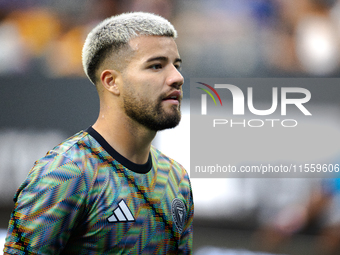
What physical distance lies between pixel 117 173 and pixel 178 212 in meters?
0.36

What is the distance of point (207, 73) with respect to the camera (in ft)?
10.2

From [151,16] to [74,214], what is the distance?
879mm

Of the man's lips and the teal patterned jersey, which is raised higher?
the man's lips

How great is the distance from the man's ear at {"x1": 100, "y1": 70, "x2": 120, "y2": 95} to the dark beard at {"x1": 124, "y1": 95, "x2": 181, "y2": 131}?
71 millimetres

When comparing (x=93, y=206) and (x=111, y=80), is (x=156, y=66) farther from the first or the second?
(x=93, y=206)

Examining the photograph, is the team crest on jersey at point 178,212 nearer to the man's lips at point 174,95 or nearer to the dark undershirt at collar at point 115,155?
the dark undershirt at collar at point 115,155

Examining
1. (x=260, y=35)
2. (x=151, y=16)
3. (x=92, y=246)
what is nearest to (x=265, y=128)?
(x=260, y=35)

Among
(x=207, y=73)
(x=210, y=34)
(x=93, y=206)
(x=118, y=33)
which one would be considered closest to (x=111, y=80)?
(x=118, y=33)

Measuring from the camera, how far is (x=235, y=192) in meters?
3.01

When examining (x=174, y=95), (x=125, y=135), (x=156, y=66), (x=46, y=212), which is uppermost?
(x=156, y=66)

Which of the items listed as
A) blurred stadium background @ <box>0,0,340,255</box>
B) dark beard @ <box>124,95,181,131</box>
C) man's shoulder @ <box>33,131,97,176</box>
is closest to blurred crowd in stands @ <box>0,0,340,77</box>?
blurred stadium background @ <box>0,0,340,255</box>

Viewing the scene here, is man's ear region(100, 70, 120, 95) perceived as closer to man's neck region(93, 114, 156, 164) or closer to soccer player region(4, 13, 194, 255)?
soccer player region(4, 13, 194, 255)

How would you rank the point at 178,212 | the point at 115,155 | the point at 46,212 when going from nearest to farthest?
the point at 46,212 → the point at 115,155 → the point at 178,212

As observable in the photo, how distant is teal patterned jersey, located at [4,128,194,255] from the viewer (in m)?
1.20
